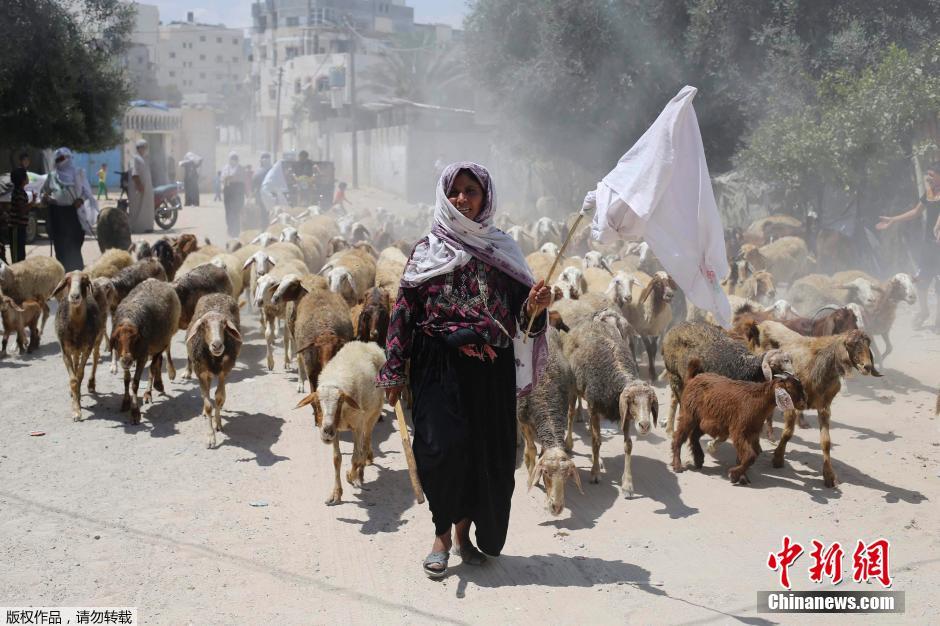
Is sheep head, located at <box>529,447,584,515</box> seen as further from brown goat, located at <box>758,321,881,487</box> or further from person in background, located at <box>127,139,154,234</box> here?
person in background, located at <box>127,139,154,234</box>

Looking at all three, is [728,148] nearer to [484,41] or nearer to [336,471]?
[484,41]

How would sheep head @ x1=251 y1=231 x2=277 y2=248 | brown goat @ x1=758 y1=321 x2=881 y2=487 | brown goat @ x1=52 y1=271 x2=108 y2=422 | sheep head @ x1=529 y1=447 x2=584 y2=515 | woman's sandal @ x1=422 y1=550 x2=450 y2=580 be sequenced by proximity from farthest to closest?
sheep head @ x1=251 y1=231 x2=277 y2=248
brown goat @ x1=52 y1=271 x2=108 y2=422
brown goat @ x1=758 y1=321 x2=881 y2=487
sheep head @ x1=529 y1=447 x2=584 y2=515
woman's sandal @ x1=422 y1=550 x2=450 y2=580

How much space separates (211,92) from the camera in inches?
4368

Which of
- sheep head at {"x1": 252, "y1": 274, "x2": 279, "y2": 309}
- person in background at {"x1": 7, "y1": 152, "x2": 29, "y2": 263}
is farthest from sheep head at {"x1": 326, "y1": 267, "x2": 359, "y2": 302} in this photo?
person in background at {"x1": 7, "y1": 152, "x2": 29, "y2": 263}

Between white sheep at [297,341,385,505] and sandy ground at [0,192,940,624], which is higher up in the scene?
white sheep at [297,341,385,505]

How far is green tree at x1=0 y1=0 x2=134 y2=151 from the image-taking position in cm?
1812

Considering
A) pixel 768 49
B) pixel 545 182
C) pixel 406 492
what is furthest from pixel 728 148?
pixel 406 492

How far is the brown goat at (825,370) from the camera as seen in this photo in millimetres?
6578

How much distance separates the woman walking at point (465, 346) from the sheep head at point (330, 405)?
1244 mm

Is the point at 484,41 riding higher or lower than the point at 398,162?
higher

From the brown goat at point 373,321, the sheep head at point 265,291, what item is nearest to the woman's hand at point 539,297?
the brown goat at point 373,321

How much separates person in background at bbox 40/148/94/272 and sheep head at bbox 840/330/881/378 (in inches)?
443

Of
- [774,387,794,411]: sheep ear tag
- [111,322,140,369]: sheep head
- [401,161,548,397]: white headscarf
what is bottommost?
[111,322,140,369]: sheep head

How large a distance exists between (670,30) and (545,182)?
683cm
